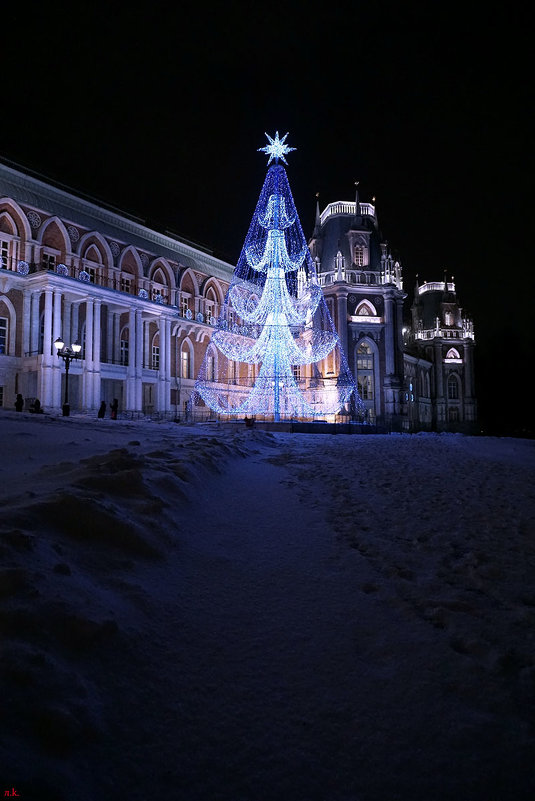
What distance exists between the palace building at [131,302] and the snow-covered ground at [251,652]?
2059cm

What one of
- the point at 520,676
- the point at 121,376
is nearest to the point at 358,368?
the point at 121,376

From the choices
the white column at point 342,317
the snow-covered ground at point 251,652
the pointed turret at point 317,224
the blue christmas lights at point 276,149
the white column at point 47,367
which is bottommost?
the snow-covered ground at point 251,652

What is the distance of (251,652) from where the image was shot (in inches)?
128

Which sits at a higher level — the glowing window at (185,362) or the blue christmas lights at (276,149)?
the blue christmas lights at (276,149)

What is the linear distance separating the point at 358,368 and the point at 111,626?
4502 centimetres

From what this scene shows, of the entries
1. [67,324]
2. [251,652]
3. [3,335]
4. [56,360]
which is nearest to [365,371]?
[67,324]

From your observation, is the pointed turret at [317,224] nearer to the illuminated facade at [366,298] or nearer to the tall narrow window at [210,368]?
the illuminated facade at [366,298]

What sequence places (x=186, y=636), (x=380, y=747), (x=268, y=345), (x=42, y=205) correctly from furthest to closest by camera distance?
(x=42, y=205) < (x=268, y=345) < (x=186, y=636) < (x=380, y=747)

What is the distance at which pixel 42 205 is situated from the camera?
3114 cm

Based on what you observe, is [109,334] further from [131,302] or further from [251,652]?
[251,652]

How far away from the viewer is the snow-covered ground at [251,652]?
2262mm

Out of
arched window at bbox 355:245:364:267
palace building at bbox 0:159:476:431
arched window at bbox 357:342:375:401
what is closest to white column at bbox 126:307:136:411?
palace building at bbox 0:159:476:431

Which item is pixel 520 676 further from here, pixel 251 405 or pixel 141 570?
pixel 251 405

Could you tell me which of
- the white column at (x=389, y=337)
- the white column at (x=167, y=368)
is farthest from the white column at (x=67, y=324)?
the white column at (x=389, y=337)
